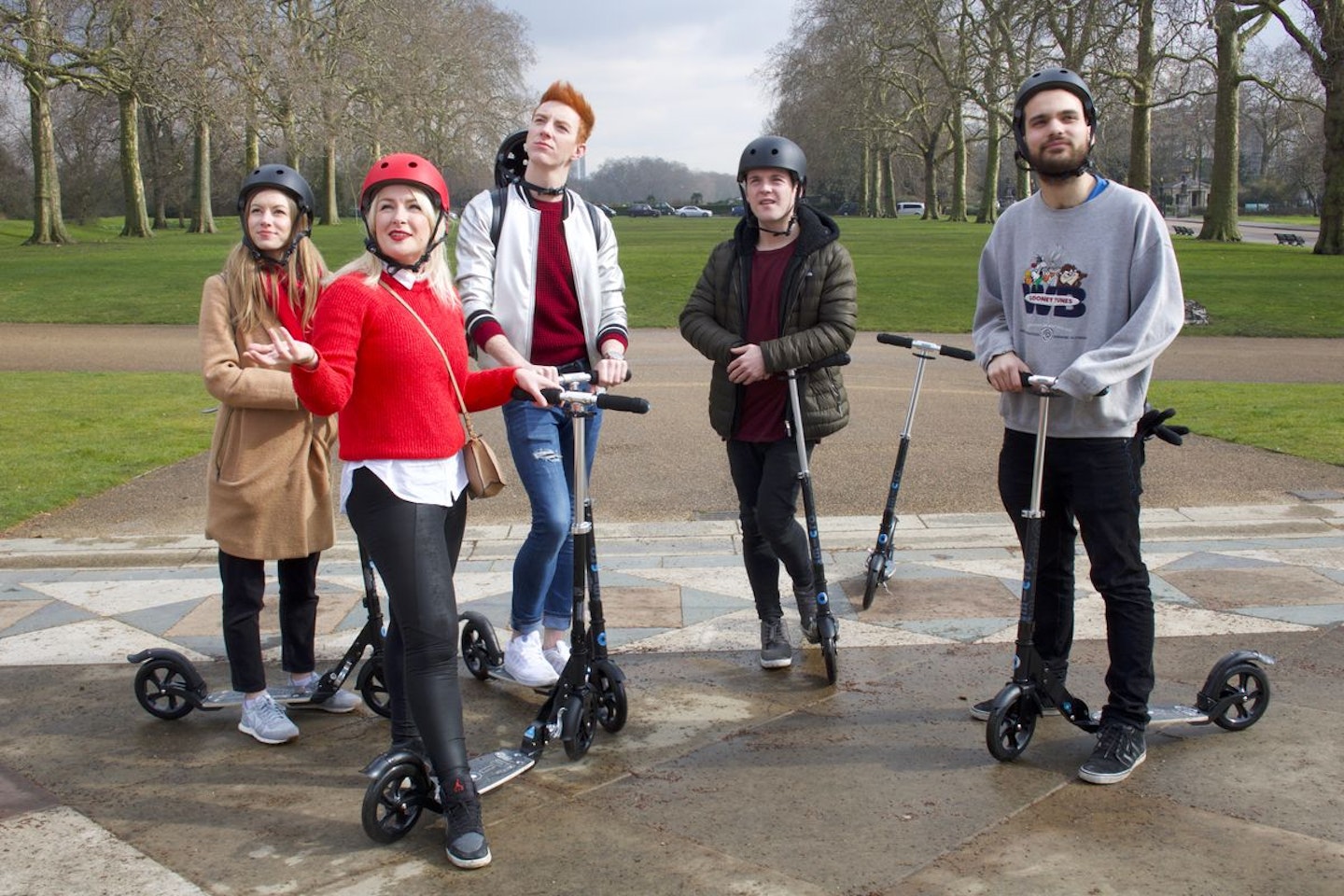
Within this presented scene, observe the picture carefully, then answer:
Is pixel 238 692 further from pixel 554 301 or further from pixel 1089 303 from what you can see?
pixel 1089 303

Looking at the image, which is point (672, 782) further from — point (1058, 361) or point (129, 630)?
point (129, 630)

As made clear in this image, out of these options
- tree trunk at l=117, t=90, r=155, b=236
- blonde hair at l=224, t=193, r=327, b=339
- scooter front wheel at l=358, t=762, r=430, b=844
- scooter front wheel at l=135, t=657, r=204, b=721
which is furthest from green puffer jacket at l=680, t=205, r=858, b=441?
tree trunk at l=117, t=90, r=155, b=236

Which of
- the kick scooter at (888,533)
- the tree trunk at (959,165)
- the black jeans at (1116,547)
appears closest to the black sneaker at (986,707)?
the black jeans at (1116,547)

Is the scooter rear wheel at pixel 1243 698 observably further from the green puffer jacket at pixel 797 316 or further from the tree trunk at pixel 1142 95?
the tree trunk at pixel 1142 95

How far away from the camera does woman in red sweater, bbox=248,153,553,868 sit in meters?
3.61

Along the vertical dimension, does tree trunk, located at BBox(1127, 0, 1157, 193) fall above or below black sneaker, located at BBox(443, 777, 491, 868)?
above

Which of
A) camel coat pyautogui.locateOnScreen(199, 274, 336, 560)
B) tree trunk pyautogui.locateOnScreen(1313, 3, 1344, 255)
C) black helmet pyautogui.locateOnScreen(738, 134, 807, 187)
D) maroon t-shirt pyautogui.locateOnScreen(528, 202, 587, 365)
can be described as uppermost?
tree trunk pyautogui.locateOnScreen(1313, 3, 1344, 255)

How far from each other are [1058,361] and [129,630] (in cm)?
399

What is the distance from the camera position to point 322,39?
5238 centimetres

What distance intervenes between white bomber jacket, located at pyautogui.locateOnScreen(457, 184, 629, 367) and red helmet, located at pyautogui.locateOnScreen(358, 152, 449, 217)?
2.52 feet

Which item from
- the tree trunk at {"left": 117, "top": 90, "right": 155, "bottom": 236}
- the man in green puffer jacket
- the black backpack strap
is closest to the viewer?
the black backpack strap

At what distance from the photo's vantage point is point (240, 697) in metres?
4.68

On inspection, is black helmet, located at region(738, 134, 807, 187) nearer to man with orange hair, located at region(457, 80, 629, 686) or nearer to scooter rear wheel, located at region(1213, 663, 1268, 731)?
man with orange hair, located at region(457, 80, 629, 686)

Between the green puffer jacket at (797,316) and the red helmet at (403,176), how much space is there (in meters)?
1.43
